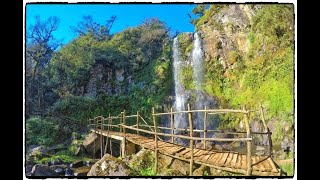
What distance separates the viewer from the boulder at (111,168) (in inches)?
287

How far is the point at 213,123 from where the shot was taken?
11.2m

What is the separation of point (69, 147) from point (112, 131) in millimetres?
1639

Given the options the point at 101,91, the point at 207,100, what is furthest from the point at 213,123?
the point at 101,91

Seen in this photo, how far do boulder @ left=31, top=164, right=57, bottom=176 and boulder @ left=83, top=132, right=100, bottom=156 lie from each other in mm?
1758

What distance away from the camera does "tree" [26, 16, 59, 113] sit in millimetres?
8219

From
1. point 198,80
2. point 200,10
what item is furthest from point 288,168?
point 200,10

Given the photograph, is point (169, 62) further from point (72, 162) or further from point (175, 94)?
point (72, 162)

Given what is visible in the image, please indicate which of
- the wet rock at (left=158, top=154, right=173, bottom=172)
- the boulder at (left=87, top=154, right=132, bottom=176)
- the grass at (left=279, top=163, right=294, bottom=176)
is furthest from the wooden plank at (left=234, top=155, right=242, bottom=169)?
the boulder at (left=87, top=154, right=132, bottom=176)

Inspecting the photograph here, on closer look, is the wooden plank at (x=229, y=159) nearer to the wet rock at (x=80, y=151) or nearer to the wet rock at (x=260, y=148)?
the wet rock at (x=260, y=148)

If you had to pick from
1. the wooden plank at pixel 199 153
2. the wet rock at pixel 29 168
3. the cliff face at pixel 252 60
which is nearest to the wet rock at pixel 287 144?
the cliff face at pixel 252 60

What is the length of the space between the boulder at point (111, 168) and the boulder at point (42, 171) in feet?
3.31

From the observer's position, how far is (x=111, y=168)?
730 centimetres

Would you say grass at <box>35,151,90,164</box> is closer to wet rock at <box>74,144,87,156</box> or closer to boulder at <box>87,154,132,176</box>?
wet rock at <box>74,144,87,156</box>

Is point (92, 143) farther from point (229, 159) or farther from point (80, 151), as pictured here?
point (229, 159)
